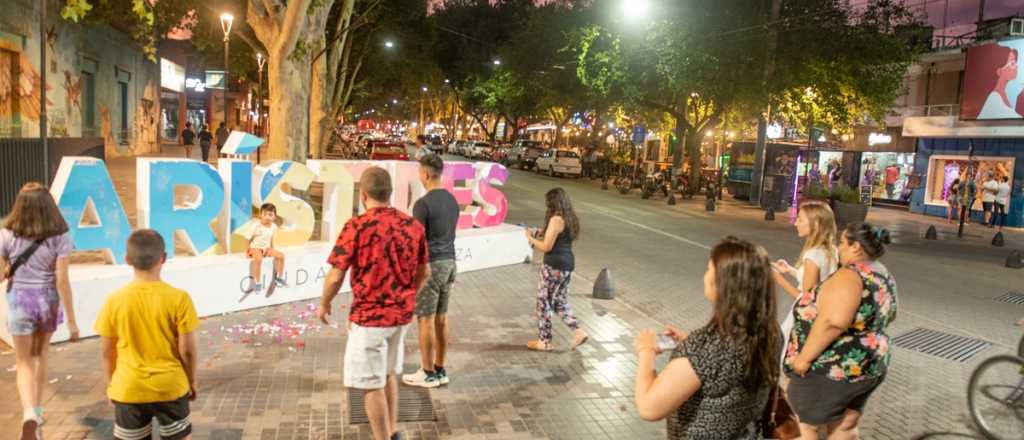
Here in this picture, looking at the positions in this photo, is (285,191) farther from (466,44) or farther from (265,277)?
(466,44)

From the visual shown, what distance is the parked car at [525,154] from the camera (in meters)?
43.8

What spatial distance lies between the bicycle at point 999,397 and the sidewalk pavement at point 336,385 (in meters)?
2.50

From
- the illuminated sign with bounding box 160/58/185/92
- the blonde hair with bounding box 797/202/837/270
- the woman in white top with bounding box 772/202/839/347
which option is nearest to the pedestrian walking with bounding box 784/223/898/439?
the woman in white top with bounding box 772/202/839/347

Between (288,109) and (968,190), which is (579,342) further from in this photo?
(968,190)

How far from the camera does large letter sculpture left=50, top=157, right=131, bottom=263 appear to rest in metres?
7.07

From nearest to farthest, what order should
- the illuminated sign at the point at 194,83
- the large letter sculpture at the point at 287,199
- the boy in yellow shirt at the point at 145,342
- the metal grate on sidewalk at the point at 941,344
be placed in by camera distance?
the boy in yellow shirt at the point at 145,342, the metal grate on sidewalk at the point at 941,344, the large letter sculpture at the point at 287,199, the illuminated sign at the point at 194,83

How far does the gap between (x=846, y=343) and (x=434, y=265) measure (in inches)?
124

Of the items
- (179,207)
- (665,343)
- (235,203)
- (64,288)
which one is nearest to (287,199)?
(235,203)

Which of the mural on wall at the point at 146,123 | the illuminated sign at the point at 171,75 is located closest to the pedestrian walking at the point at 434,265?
the mural on wall at the point at 146,123

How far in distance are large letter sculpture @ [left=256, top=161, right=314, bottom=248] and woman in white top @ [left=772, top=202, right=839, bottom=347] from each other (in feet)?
19.8

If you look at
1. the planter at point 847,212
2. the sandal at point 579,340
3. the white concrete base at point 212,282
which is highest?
the planter at point 847,212

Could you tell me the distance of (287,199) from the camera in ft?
30.4

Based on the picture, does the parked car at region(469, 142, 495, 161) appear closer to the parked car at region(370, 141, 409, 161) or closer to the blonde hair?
the parked car at region(370, 141, 409, 161)

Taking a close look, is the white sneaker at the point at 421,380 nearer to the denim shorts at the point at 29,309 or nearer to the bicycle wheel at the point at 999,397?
the denim shorts at the point at 29,309
